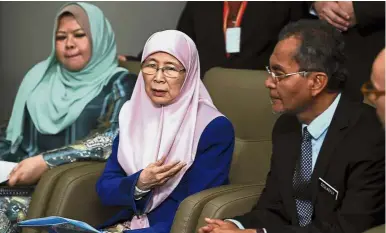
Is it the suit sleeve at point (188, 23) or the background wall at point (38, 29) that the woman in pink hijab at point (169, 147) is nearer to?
the suit sleeve at point (188, 23)

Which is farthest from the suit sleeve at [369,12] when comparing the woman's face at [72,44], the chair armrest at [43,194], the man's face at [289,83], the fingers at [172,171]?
the chair armrest at [43,194]

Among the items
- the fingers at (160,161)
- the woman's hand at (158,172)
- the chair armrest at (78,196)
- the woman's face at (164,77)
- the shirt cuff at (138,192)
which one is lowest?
the chair armrest at (78,196)

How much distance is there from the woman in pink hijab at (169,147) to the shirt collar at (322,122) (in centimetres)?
35

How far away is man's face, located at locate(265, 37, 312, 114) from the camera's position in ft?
6.79

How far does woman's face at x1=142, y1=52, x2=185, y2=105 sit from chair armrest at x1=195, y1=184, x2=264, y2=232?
395 millimetres

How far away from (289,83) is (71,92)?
120 centimetres

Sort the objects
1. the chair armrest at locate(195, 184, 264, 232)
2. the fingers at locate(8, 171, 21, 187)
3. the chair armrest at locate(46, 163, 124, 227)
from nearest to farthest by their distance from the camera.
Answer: the chair armrest at locate(195, 184, 264, 232) → the chair armrest at locate(46, 163, 124, 227) → the fingers at locate(8, 171, 21, 187)

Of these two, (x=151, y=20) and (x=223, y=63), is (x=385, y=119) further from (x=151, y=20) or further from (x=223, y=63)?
(x=151, y=20)

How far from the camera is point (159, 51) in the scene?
2328 mm

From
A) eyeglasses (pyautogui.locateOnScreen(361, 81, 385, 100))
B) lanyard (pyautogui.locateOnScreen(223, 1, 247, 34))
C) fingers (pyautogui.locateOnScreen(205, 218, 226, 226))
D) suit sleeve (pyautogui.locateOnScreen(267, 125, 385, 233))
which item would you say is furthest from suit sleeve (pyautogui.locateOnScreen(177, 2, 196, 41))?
eyeglasses (pyautogui.locateOnScreen(361, 81, 385, 100))

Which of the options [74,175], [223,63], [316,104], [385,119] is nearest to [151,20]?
[223,63]

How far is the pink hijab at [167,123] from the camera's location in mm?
2326

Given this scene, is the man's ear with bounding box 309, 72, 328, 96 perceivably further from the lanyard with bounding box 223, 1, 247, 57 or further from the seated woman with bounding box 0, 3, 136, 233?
the lanyard with bounding box 223, 1, 247, 57

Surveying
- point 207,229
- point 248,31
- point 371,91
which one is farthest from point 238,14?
point 371,91
